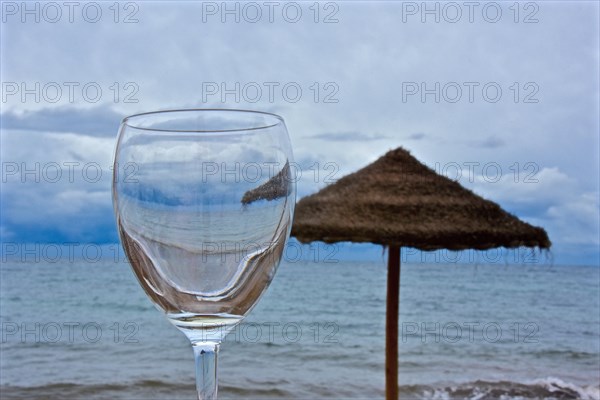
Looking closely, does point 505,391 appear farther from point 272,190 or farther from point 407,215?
point 272,190

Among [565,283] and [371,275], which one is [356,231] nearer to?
[371,275]

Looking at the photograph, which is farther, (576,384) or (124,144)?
(576,384)

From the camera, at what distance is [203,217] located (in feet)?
1.44

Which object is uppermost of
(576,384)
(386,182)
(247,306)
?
(386,182)

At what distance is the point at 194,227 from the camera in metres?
0.44

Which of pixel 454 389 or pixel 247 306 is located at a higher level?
pixel 247 306

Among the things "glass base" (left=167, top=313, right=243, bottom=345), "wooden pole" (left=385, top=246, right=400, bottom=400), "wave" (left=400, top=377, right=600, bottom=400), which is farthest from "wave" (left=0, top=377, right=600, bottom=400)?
"glass base" (left=167, top=313, right=243, bottom=345)

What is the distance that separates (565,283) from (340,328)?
12146mm

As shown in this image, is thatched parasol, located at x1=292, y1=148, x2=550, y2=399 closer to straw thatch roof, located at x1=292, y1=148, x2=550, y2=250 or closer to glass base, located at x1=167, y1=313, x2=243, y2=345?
straw thatch roof, located at x1=292, y1=148, x2=550, y2=250

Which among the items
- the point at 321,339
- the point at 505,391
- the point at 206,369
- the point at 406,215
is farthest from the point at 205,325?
the point at 321,339

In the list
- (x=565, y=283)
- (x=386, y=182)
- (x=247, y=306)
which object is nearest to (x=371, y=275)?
(x=565, y=283)

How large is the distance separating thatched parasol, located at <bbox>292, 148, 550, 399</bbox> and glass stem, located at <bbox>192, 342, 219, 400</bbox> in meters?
2.70

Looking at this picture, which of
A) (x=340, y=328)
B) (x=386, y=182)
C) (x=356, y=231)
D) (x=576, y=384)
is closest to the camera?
(x=356, y=231)

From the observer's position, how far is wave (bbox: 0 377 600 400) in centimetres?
856
